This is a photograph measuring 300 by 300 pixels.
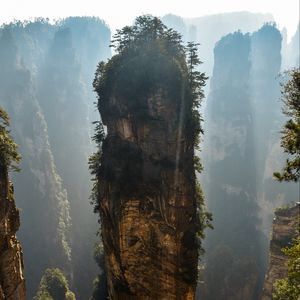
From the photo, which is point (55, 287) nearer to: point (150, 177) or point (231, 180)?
point (150, 177)

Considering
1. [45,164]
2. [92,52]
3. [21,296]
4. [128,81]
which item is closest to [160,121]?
[128,81]

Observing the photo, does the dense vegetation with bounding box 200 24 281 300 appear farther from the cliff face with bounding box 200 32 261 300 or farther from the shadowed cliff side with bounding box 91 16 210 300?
the shadowed cliff side with bounding box 91 16 210 300

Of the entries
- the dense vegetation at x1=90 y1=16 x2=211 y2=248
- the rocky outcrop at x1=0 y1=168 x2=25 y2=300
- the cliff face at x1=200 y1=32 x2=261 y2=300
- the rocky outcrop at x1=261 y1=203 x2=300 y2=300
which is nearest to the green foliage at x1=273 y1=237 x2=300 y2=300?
the dense vegetation at x1=90 y1=16 x2=211 y2=248

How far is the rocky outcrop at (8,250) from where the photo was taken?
22.1m

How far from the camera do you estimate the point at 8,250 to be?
22.7 meters

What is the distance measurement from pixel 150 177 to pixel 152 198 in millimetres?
1161

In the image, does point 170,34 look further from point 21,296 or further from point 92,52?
point 92,52

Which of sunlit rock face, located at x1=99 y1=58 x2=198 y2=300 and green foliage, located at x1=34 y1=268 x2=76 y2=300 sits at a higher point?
sunlit rock face, located at x1=99 y1=58 x2=198 y2=300

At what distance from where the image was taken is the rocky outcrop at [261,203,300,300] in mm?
40688

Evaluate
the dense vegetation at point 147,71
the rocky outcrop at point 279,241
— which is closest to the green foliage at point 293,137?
the dense vegetation at point 147,71

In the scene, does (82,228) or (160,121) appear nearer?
(160,121)

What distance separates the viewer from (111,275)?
2584 centimetres

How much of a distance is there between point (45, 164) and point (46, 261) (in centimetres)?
2077

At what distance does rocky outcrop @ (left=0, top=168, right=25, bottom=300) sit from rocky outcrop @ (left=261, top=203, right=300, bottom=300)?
2506 centimetres
